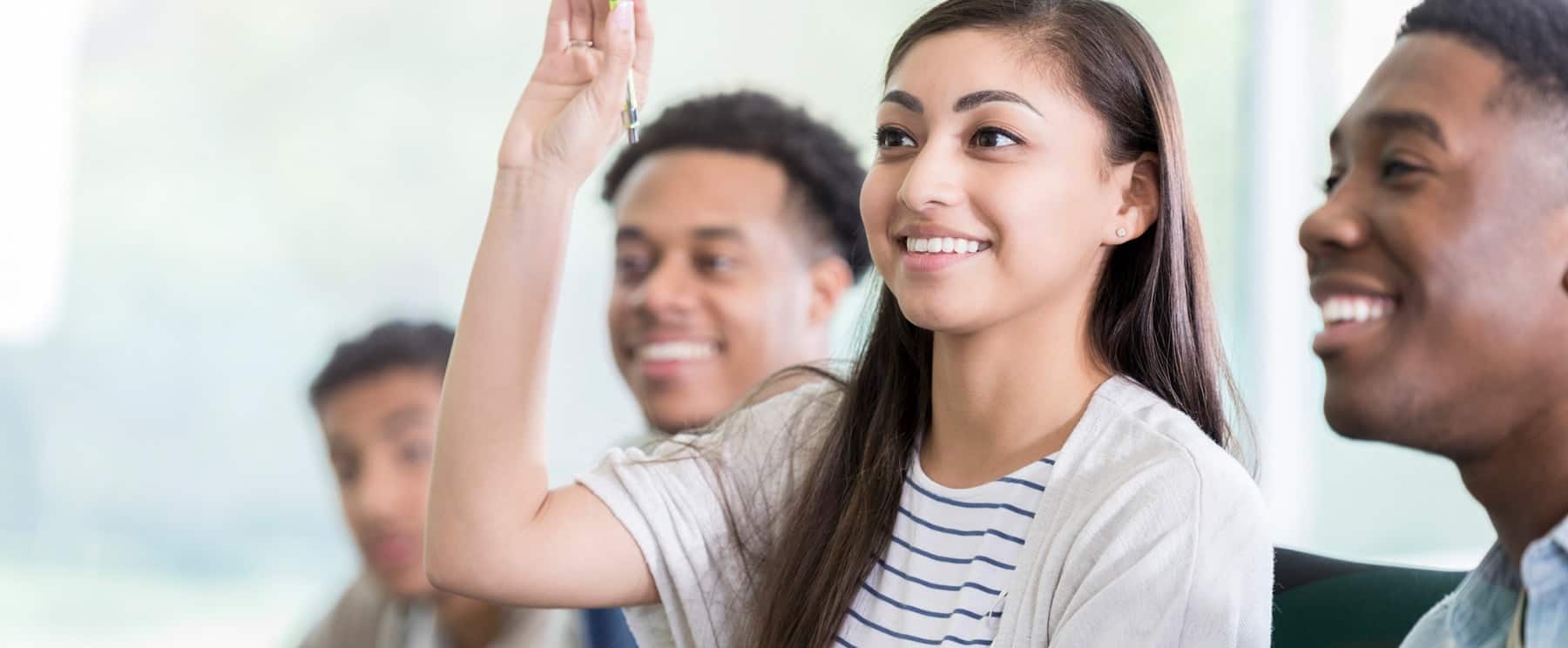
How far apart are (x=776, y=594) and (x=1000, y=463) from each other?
22 cm

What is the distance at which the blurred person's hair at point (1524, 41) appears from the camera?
2.53ft

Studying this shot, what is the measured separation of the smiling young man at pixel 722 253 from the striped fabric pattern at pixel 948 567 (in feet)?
1.89

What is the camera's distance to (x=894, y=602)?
1.28 meters

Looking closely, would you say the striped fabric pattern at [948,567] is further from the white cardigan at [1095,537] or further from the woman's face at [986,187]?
the woman's face at [986,187]

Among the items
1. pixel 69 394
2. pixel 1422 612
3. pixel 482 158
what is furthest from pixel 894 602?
pixel 69 394

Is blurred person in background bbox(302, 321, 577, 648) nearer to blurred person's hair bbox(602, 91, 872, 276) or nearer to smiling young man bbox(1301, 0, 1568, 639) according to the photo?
blurred person's hair bbox(602, 91, 872, 276)

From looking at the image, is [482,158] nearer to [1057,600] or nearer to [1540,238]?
[1057,600]

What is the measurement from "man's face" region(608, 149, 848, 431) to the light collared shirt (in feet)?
3.32

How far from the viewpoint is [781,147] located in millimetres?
1995

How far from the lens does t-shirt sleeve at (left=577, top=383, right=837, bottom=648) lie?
4.36ft

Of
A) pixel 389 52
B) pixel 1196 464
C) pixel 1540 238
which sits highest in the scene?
pixel 389 52

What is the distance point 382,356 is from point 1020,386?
3.57ft

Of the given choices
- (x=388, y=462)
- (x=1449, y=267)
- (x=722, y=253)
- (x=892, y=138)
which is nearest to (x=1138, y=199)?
(x=892, y=138)

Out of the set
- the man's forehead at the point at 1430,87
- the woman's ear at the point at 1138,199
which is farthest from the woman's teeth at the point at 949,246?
the man's forehead at the point at 1430,87
